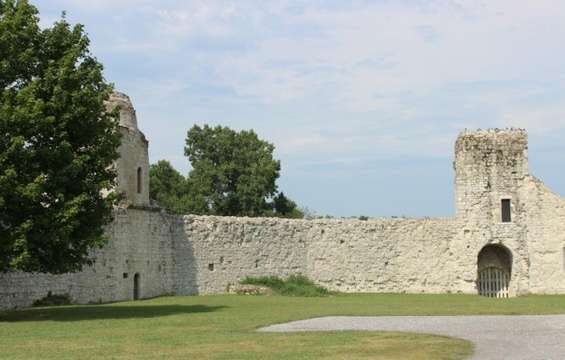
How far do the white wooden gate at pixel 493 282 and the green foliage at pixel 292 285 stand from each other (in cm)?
762

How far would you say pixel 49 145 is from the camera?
22375 mm

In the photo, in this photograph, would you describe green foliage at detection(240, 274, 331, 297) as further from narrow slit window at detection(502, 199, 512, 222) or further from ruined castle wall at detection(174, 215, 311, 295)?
narrow slit window at detection(502, 199, 512, 222)

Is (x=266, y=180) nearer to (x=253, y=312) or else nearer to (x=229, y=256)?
(x=229, y=256)

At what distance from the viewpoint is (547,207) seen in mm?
39906

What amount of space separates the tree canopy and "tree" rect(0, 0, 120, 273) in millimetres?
34520

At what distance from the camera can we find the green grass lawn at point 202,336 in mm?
14727

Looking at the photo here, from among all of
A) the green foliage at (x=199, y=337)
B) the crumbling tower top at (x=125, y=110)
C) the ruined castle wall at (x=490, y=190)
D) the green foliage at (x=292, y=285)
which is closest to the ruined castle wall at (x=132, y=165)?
the crumbling tower top at (x=125, y=110)

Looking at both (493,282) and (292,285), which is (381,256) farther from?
(493,282)

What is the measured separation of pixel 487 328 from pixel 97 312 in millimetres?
11325

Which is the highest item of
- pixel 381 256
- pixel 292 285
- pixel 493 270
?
pixel 381 256

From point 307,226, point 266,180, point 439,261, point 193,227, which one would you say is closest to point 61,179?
point 193,227

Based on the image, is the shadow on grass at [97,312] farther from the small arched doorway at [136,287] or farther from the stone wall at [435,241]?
the stone wall at [435,241]

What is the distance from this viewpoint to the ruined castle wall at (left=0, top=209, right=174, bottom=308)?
2682 cm

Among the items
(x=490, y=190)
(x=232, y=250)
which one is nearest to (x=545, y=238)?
(x=490, y=190)
